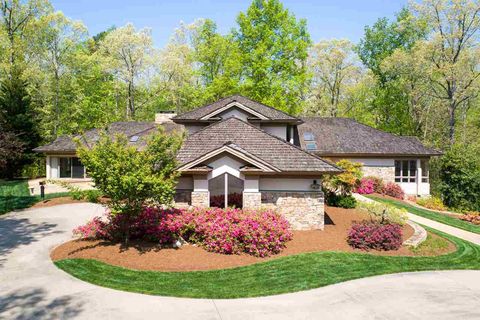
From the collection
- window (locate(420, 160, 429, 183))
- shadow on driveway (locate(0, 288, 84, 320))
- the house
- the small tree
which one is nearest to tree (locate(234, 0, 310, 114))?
the house

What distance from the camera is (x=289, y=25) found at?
35.8m

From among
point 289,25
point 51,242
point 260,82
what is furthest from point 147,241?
point 289,25

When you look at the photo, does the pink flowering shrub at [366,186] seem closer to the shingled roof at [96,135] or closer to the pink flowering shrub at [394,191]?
the pink flowering shrub at [394,191]

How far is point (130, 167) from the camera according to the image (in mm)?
12617

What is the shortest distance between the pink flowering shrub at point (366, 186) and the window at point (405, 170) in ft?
12.5

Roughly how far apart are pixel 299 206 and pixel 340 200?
5178 mm

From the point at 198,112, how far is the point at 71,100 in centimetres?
2588

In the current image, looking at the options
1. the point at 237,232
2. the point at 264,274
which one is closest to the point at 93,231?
the point at 237,232

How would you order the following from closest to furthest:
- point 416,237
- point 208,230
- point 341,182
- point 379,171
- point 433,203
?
point 208,230
point 416,237
point 341,182
point 433,203
point 379,171

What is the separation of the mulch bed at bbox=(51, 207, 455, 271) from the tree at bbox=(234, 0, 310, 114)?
21631 mm

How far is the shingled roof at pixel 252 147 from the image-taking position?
1672 centimetres

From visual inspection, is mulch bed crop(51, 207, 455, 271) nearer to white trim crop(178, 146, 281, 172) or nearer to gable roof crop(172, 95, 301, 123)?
white trim crop(178, 146, 281, 172)

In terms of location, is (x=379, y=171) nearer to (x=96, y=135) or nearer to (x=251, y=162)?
(x=251, y=162)

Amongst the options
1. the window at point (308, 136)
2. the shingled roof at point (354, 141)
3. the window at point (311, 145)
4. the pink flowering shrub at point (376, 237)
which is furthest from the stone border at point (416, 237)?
the window at point (308, 136)
